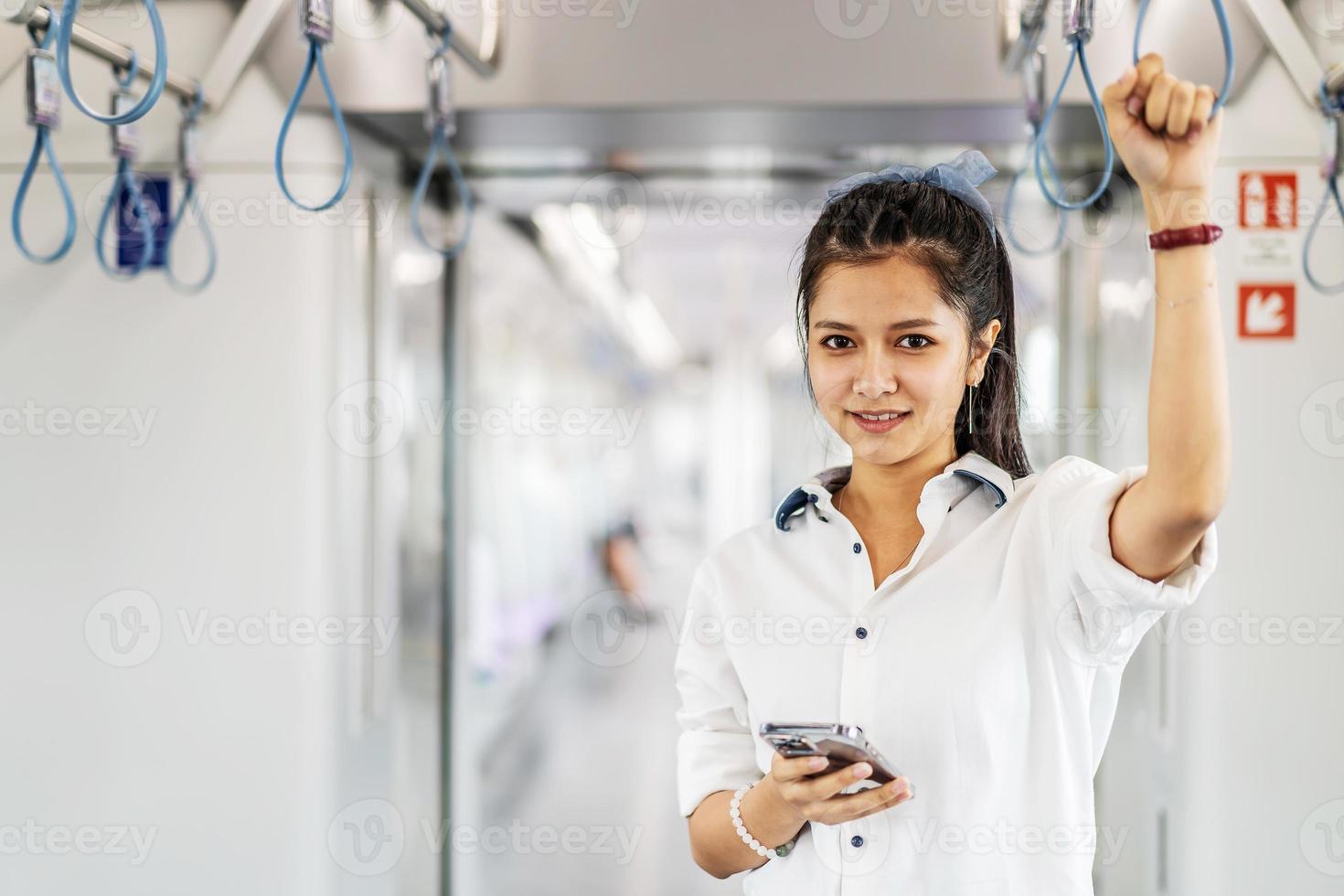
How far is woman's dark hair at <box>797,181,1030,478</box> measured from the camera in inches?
44.3

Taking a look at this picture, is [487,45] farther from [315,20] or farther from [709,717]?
[709,717]

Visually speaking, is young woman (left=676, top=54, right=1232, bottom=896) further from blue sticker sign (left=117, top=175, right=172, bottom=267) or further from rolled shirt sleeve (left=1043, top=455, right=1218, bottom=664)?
blue sticker sign (left=117, top=175, right=172, bottom=267)

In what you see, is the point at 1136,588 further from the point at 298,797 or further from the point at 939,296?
the point at 298,797

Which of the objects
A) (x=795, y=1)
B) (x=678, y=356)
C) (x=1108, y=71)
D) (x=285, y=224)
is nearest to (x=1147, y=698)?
(x=1108, y=71)

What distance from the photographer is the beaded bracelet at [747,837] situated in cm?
118

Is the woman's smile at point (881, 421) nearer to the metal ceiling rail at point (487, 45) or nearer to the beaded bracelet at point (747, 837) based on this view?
the beaded bracelet at point (747, 837)

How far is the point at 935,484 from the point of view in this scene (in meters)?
1.17

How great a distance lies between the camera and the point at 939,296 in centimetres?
111

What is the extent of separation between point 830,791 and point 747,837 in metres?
0.24

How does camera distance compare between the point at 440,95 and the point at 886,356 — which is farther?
the point at 440,95

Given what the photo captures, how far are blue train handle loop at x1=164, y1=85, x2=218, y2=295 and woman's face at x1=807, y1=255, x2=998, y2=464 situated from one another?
58.2 inches

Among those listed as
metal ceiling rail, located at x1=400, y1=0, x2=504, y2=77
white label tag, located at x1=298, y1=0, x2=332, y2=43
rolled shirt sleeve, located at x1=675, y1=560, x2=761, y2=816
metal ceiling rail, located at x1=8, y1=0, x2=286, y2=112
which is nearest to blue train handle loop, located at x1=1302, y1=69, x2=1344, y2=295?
rolled shirt sleeve, located at x1=675, y1=560, x2=761, y2=816

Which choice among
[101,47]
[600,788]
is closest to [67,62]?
[101,47]

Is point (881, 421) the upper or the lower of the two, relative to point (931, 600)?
upper
